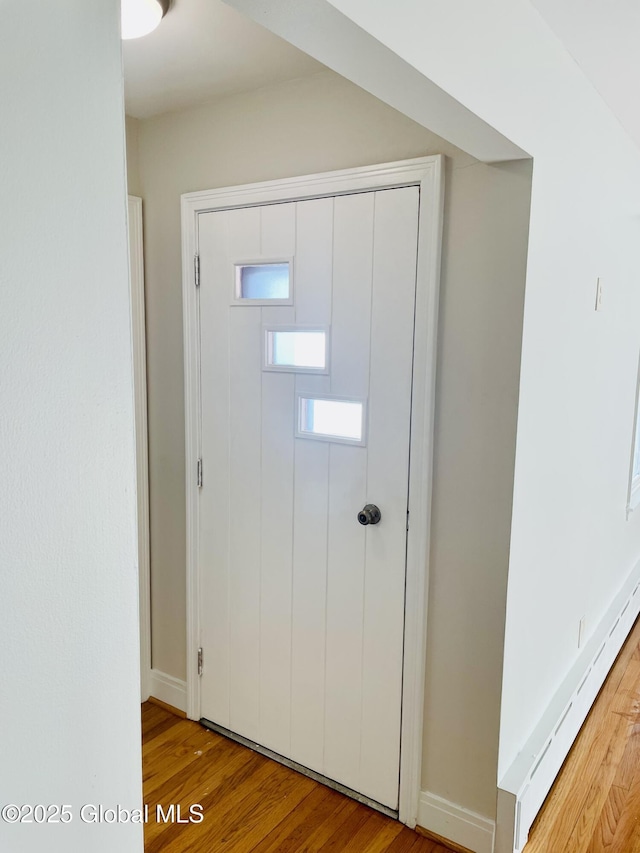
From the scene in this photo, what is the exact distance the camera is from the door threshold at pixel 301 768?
2162 millimetres

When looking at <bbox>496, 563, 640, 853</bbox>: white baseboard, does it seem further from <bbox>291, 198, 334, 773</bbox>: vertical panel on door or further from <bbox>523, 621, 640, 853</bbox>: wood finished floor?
<bbox>291, 198, 334, 773</bbox>: vertical panel on door

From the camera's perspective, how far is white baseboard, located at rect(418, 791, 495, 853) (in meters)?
1.95

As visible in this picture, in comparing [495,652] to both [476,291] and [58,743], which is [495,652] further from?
[58,743]

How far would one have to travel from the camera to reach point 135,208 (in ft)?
8.32

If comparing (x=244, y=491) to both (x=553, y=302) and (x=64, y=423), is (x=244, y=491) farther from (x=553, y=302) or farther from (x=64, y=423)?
(x=64, y=423)

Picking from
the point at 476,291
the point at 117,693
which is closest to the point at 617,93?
the point at 476,291

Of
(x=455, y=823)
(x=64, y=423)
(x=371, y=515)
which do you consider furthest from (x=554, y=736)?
(x=64, y=423)

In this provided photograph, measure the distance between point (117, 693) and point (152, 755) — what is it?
192 cm

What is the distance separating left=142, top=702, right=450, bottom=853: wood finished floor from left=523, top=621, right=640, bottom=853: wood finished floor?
0.41m

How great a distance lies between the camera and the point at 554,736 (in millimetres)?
2232

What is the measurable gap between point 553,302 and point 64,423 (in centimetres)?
168

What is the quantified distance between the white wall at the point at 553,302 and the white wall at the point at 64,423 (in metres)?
0.53

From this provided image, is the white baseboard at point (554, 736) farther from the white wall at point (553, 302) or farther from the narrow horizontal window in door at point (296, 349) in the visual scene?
the narrow horizontal window in door at point (296, 349)

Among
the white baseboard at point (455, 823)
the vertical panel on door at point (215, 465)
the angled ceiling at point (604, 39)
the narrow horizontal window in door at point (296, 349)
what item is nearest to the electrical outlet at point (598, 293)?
the angled ceiling at point (604, 39)
